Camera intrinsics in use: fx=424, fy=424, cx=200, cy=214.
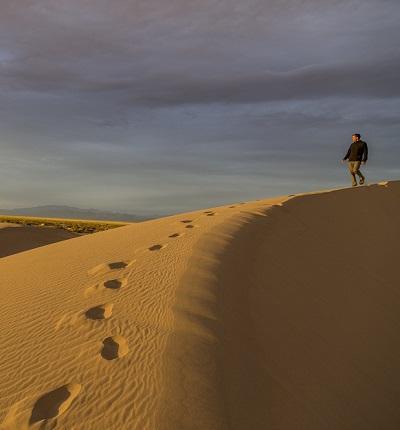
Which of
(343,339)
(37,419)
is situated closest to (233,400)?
(37,419)

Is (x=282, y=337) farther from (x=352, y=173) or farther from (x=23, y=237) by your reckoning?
(x=23, y=237)

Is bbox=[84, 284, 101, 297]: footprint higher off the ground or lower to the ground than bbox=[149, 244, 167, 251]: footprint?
lower

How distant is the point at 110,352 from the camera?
3457 mm

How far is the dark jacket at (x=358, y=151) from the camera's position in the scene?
485 inches

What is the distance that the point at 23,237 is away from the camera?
1848 cm

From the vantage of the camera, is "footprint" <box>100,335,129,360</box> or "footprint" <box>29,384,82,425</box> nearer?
"footprint" <box>29,384,82,425</box>

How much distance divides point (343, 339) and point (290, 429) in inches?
77.6

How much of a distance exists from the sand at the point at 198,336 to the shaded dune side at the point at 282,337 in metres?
0.02

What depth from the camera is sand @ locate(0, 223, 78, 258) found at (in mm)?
17047

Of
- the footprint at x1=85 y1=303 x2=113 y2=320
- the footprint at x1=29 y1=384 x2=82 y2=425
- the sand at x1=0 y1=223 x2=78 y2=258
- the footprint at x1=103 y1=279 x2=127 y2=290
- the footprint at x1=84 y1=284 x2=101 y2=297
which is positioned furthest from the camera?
the sand at x1=0 y1=223 x2=78 y2=258

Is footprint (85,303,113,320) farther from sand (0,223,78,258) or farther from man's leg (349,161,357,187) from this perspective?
sand (0,223,78,258)

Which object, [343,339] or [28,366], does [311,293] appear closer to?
[343,339]

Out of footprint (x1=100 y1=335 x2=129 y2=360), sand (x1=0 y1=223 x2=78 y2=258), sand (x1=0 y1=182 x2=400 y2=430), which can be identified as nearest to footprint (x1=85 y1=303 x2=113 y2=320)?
sand (x1=0 y1=182 x2=400 y2=430)

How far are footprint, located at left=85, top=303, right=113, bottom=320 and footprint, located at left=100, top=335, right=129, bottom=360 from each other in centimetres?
39
